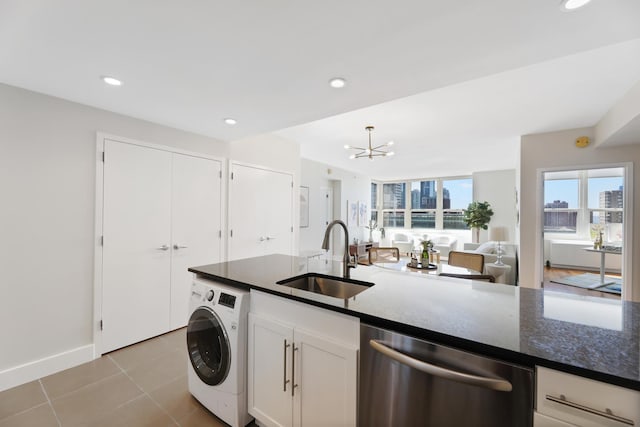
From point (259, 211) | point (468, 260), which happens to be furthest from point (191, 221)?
point (468, 260)

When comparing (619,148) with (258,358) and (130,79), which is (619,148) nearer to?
(258,358)

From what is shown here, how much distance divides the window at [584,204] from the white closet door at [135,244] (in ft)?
21.2

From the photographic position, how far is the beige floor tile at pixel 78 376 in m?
1.92

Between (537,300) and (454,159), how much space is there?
5.04 m

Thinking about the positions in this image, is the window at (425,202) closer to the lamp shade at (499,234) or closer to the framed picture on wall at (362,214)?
the framed picture on wall at (362,214)

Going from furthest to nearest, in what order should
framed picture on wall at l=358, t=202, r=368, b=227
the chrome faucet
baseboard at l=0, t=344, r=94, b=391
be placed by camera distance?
framed picture on wall at l=358, t=202, r=368, b=227 < baseboard at l=0, t=344, r=94, b=391 < the chrome faucet

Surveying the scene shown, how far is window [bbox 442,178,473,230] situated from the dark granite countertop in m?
7.30

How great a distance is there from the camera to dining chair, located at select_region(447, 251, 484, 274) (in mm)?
3377

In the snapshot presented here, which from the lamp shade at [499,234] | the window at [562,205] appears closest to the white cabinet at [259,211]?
the lamp shade at [499,234]

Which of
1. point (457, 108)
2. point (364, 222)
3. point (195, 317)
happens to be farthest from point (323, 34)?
point (364, 222)

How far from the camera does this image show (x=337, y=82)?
1882 millimetres

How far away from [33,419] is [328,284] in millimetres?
2051

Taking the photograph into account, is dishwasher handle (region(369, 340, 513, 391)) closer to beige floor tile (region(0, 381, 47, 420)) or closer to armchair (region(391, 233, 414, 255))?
beige floor tile (region(0, 381, 47, 420))

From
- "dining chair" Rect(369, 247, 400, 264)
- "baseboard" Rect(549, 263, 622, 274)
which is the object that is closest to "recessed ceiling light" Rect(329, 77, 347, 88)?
"dining chair" Rect(369, 247, 400, 264)
